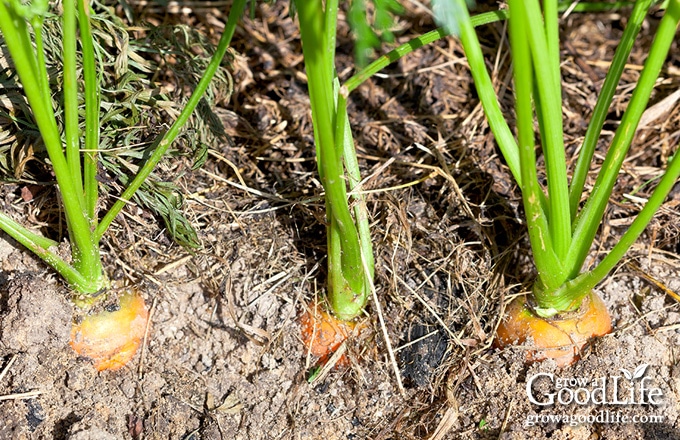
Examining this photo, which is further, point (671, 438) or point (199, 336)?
point (199, 336)

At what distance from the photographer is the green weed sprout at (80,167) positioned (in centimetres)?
89

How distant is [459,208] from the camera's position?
129cm

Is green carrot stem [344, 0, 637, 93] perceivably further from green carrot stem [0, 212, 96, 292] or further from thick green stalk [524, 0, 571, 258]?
green carrot stem [0, 212, 96, 292]

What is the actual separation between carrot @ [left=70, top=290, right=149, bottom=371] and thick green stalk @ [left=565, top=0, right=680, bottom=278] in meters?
0.70

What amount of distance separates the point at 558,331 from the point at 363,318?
1.05 ft

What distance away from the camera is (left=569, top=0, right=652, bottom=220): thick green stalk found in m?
1.03

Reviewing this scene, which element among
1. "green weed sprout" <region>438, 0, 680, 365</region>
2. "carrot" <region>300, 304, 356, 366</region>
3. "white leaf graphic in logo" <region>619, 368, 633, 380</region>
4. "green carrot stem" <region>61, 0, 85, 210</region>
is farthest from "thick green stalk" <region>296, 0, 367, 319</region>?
"white leaf graphic in logo" <region>619, 368, 633, 380</region>

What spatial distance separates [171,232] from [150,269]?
0.09 m

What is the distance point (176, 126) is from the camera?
1.05 meters

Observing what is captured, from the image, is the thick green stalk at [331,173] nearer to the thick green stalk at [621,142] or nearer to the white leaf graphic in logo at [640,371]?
the thick green stalk at [621,142]

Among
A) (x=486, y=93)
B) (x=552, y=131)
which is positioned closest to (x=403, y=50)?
(x=486, y=93)

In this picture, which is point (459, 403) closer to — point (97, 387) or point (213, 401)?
point (213, 401)

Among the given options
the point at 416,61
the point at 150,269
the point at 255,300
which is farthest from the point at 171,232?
the point at 416,61

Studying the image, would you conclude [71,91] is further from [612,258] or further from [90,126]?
[612,258]
